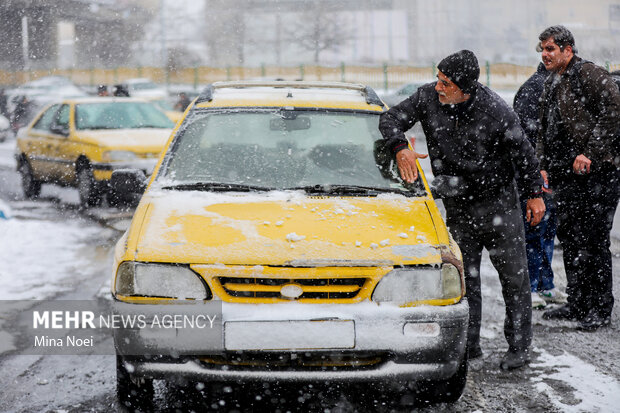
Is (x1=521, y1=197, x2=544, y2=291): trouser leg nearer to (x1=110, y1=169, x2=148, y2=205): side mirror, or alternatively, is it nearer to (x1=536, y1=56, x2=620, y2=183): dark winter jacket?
(x1=536, y1=56, x2=620, y2=183): dark winter jacket

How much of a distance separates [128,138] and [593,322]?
23.9 feet

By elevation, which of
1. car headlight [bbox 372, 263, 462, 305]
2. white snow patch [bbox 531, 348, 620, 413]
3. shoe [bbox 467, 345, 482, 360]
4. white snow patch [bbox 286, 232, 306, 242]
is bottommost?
white snow patch [bbox 531, 348, 620, 413]

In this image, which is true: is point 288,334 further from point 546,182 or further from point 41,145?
point 41,145

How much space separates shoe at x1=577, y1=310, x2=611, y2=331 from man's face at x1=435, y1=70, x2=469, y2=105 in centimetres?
183

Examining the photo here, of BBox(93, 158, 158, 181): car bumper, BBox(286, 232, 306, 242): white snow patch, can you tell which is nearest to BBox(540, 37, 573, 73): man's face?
BBox(286, 232, 306, 242): white snow patch

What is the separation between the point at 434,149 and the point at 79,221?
20.8 ft

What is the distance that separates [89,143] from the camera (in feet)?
35.2

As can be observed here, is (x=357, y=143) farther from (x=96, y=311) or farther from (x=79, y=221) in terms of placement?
(x=79, y=221)

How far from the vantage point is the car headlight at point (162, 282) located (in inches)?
133

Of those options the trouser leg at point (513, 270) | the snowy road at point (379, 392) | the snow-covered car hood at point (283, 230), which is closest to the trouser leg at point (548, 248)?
the snowy road at point (379, 392)

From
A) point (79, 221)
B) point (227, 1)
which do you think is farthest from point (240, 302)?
point (227, 1)

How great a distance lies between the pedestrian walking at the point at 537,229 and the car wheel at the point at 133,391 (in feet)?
9.25

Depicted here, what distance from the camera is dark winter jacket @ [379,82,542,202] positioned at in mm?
4297

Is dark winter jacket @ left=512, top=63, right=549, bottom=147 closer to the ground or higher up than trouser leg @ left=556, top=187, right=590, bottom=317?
higher up
